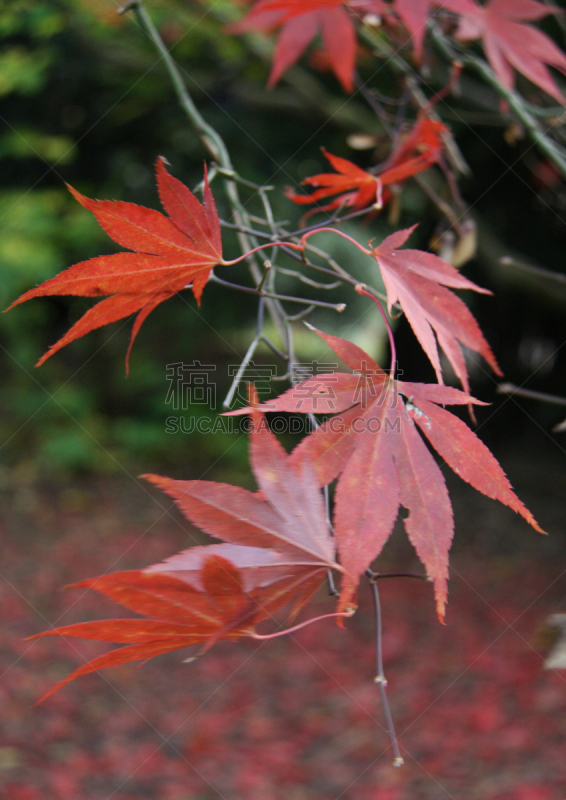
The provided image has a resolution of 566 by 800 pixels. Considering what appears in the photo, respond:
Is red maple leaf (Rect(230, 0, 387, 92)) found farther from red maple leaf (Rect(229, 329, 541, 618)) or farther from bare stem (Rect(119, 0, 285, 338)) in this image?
red maple leaf (Rect(229, 329, 541, 618))

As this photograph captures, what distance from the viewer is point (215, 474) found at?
336 cm

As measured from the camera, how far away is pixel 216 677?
200cm

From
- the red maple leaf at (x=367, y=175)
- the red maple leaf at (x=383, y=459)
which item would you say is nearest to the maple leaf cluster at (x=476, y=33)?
the red maple leaf at (x=367, y=175)

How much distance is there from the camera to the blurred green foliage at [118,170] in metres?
2.16

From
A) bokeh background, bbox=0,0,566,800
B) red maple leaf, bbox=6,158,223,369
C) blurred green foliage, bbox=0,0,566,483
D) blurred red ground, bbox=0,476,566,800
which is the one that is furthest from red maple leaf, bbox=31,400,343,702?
blurred red ground, bbox=0,476,566,800

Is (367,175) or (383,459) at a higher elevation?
(367,175)

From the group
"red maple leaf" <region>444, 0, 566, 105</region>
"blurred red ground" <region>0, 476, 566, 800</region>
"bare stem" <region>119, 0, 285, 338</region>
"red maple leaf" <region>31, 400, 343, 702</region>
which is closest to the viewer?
"red maple leaf" <region>31, 400, 343, 702</region>

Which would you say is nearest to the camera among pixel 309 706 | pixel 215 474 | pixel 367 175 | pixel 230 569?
pixel 230 569

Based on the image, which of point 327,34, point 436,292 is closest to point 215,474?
point 327,34

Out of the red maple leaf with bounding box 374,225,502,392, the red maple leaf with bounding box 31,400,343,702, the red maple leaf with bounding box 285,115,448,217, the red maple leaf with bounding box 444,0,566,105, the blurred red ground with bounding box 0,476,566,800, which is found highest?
the red maple leaf with bounding box 444,0,566,105

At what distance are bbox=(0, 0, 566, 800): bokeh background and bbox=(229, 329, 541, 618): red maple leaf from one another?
32.7 inches

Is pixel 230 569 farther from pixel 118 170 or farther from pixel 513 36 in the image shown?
pixel 118 170

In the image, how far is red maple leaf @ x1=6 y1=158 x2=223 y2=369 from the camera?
1.34 feet

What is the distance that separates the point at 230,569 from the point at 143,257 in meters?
0.23
